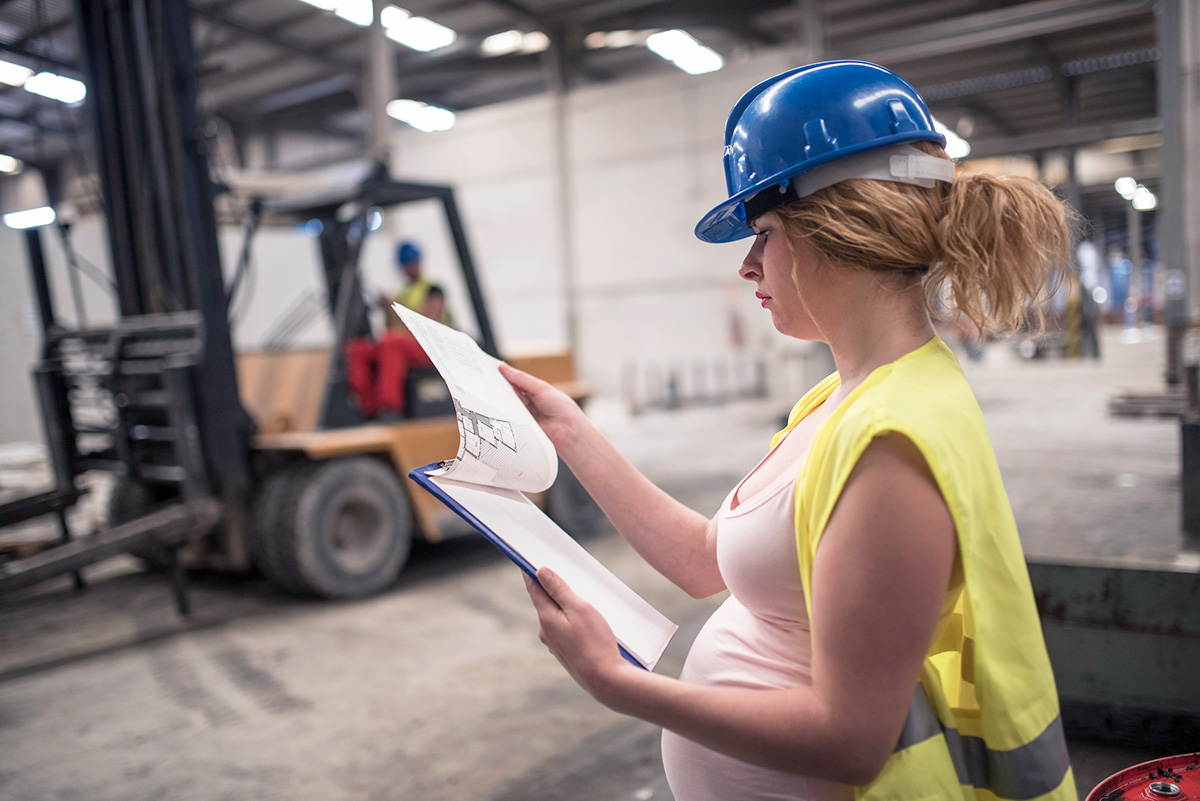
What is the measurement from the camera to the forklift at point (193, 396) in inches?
186

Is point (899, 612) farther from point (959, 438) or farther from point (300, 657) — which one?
point (300, 657)

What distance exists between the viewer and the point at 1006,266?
37.7 inches

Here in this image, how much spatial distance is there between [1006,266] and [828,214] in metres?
0.22

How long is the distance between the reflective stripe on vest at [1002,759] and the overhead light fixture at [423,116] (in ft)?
61.3

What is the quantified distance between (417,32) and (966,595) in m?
14.8

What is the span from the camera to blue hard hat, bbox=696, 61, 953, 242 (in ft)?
3.01

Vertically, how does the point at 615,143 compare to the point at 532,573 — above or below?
above

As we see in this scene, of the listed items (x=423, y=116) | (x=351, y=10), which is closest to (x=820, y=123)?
(x=351, y=10)

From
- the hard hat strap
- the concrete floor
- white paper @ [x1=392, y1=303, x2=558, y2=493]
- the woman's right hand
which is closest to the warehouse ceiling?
the concrete floor

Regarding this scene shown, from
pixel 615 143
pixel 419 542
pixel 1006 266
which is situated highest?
pixel 615 143

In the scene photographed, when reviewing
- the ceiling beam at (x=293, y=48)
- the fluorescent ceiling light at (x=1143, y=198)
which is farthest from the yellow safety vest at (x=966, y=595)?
the fluorescent ceiling light at (x=1143, y=198)

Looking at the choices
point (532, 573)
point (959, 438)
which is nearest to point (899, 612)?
point (959, 438)

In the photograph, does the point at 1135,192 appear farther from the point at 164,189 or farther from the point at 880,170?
the point at 880,170

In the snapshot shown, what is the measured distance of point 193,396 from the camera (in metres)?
4.73
